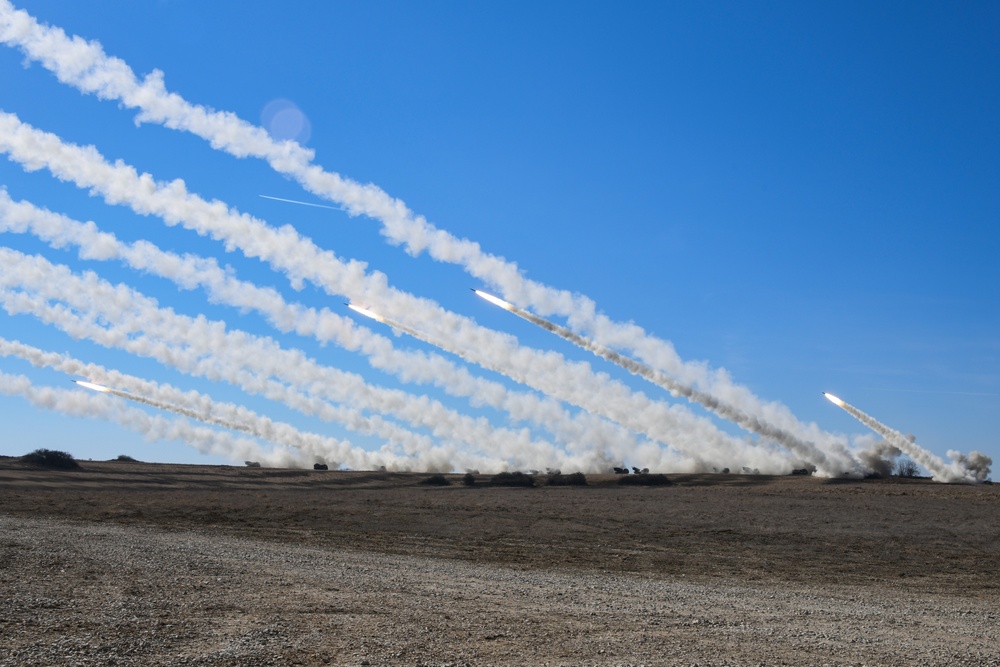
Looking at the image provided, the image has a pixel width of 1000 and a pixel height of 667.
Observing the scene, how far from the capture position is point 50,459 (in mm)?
65188

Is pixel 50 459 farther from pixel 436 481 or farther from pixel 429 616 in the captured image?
pixel 429 616

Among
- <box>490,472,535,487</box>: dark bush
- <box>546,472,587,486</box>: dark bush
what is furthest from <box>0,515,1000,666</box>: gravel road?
<box>546,472,587,486</box>: dark bush

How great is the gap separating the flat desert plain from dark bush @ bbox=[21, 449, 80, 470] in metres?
22.9

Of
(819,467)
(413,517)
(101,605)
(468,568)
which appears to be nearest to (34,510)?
(413,517)

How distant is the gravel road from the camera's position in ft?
37.5

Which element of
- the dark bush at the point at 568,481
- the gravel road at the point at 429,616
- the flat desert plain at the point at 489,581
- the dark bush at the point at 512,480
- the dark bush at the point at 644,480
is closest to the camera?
the gravel road at the point at 429,616

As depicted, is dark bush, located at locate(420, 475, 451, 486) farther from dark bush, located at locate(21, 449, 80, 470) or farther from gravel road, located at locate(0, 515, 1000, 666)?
gravel road, located at locate(0, 515, 1000, 666)

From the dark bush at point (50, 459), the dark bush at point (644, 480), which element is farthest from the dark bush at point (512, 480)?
the dark bush at point (50, 459)

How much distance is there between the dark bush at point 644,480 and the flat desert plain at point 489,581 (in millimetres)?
17784

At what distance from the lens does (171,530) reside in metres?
28.7

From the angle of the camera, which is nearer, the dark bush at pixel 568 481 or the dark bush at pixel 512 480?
the dark bush at pixel 512 480

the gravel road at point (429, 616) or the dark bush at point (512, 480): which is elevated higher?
the dark bush at point (512, 480)

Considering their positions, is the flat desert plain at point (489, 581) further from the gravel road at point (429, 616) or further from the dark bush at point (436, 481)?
the dark bush at point (436, 481)

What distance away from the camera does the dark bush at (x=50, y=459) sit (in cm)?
6419
